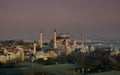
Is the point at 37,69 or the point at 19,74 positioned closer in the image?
the point at 37,69

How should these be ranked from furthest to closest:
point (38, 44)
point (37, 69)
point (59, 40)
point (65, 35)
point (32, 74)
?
point (65, 35) → point (59, 40) → point (38, 44) → point (37, 69) → point (32, 74)

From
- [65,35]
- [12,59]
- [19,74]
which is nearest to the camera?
[19,74]

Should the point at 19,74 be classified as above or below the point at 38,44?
below

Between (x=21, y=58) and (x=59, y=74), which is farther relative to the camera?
(x=21, y=58)

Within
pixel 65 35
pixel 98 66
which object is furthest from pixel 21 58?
pixel 65 35

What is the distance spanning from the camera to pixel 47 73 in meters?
19.7

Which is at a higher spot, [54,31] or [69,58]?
[54,31]

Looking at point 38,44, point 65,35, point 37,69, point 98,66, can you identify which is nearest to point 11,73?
point 37,69

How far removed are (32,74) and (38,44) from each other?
4198cm

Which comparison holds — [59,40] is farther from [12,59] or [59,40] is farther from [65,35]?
[12,59]

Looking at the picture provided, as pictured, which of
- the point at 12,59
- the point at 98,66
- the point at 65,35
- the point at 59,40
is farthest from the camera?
the point at 65,35

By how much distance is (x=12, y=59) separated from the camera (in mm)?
39906

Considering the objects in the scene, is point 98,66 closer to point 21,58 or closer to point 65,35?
point 21,58

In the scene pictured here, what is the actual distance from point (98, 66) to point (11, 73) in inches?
278
